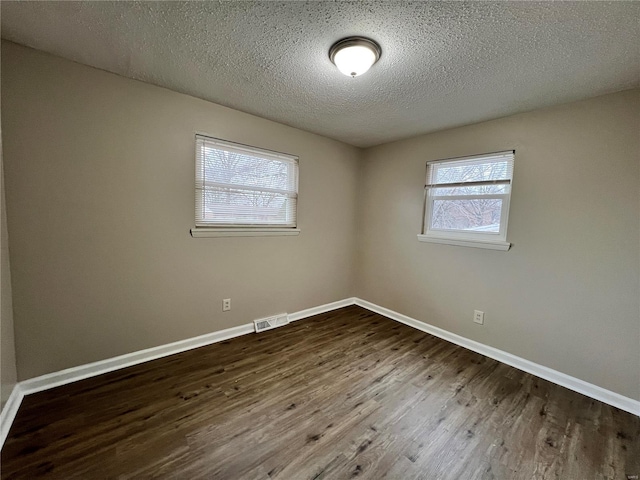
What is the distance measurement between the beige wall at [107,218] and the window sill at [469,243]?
6.47ft

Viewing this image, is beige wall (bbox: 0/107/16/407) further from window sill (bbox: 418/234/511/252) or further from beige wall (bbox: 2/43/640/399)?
window sill (bbox: 418/234/511/252)

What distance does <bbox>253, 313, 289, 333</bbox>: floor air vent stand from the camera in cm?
293

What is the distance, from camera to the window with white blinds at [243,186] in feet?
8.13

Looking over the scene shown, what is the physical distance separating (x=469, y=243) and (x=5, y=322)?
378 cm

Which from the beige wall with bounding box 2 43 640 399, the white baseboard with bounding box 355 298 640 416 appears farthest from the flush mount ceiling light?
the white baseboard with bounding box 355 298 640 416

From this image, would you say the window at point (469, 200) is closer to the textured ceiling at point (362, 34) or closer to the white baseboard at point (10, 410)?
the textured ceiling at point (362, 34)

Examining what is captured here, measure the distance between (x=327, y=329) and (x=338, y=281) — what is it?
0.88m

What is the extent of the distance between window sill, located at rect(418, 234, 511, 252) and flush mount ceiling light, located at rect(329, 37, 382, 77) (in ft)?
6.60

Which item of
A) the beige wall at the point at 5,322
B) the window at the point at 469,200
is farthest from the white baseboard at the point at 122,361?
the window at the point at 469,200

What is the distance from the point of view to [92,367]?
203 centimetres

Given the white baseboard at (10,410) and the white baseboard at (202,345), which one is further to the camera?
the white baseboard at (202,345)

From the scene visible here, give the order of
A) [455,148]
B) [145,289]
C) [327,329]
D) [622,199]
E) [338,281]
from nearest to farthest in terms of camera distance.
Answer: [622,199] < [145,289] < [455,148] < [327,329] < [338,281]

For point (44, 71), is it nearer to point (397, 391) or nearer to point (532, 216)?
point (397, 391)

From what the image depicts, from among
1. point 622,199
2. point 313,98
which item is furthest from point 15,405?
point 622,199
